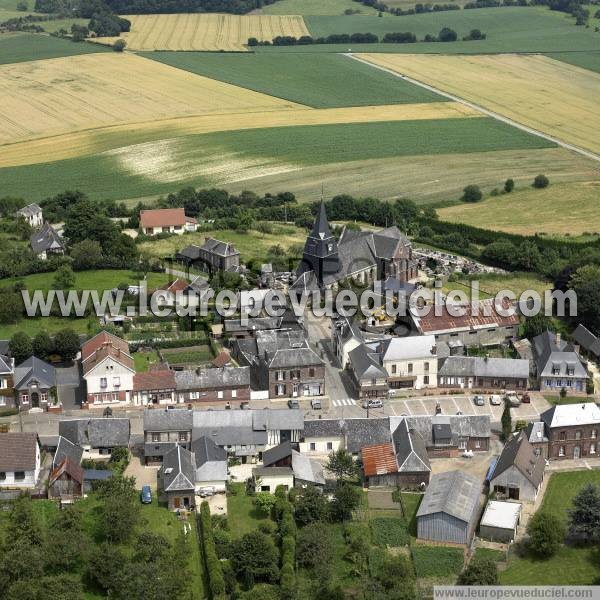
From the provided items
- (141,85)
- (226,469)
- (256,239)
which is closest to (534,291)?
(256,239)

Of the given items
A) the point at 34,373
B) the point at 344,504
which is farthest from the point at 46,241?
the point at 344,504

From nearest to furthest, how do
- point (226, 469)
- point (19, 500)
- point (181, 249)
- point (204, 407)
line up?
point (19, 500), point (226, 469), point (204, 407), point (181, 249)

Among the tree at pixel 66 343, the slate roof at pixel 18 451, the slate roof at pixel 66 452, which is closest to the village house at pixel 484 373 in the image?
the slate roof at pixel 66 452

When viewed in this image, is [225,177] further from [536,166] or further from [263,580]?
[263,580]

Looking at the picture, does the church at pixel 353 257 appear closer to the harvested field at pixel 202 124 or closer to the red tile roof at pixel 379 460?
the red tile roof at pixel 379 460

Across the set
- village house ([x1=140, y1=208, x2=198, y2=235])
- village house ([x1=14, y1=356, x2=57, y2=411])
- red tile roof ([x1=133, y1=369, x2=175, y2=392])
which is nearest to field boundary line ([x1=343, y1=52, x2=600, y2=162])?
village house ([x1=140, y1=208, x2=198, y2=235])
